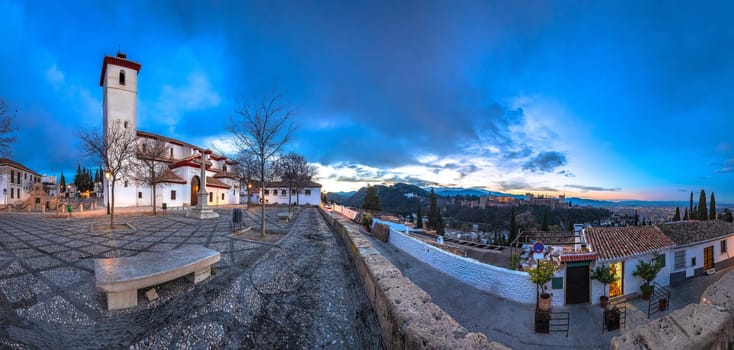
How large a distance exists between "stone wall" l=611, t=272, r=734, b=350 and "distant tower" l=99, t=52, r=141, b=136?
139 ft

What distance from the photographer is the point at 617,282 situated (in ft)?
44.5

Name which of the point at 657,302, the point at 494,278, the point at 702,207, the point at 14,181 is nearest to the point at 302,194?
the point at 494,278

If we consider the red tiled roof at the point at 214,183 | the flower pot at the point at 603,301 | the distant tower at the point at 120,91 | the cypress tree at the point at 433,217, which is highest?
the distant tower at the point at 120,91

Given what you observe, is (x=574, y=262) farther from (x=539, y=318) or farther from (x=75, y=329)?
(x=75, y=329)

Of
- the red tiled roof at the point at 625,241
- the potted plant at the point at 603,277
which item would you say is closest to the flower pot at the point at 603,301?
the potted plant at the point at 603,277

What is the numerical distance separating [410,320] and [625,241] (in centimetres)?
1922

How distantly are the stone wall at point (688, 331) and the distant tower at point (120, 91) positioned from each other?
4240 cm

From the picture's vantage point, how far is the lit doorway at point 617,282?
43.7ft

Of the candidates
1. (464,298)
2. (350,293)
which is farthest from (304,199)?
(350,293)

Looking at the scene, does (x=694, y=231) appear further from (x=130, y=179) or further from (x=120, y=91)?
(x=120, y=91)

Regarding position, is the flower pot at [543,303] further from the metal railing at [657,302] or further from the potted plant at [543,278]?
the metal railing at [657,302]

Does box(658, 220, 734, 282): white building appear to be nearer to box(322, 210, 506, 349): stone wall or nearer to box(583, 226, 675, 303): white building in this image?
box(583, 226, 675, 303): white building

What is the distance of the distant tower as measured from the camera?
30.1 meters

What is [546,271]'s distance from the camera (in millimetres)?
10109
